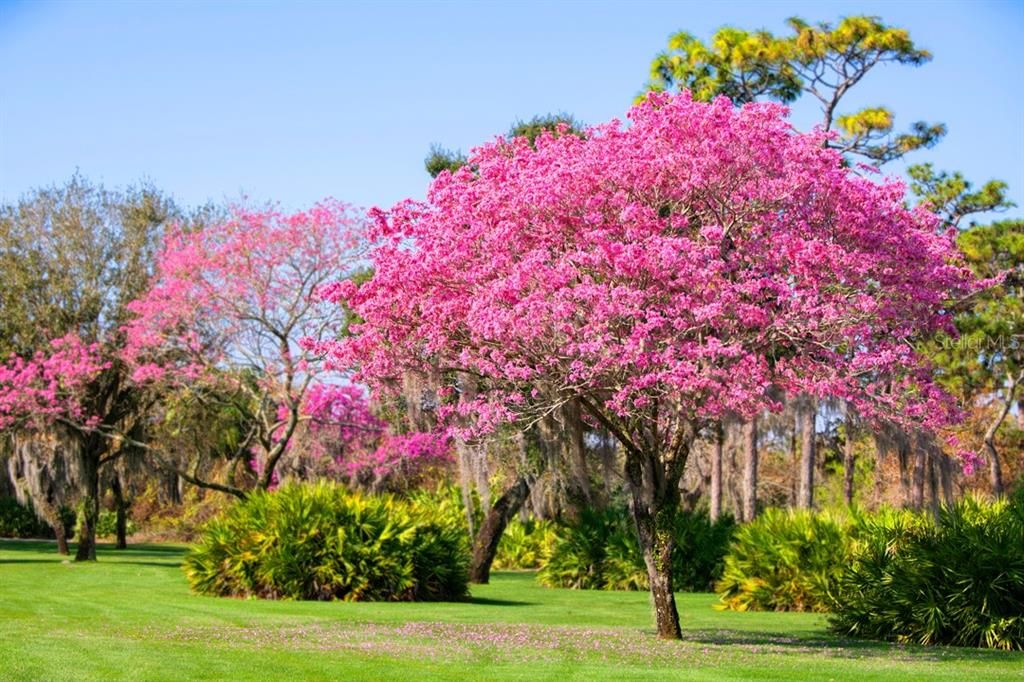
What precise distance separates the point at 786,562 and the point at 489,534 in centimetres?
757

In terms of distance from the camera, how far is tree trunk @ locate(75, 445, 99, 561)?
32.4m

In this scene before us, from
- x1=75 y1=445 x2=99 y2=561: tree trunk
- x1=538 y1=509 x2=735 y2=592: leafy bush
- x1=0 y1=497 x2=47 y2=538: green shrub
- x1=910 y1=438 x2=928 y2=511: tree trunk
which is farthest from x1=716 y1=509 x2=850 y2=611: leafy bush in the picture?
x1=0 y1=497 x2=47 y2=538: green shrub

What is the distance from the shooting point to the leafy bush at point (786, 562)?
72.2 ft

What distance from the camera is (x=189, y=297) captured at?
2812cm

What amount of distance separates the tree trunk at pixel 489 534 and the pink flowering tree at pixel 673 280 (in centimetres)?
1220

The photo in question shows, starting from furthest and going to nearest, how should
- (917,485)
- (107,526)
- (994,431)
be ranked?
1. (107,526)
2. (994,431)
3. (917,485)

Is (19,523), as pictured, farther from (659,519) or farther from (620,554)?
(659,519)

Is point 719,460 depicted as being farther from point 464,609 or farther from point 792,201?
point 792,201

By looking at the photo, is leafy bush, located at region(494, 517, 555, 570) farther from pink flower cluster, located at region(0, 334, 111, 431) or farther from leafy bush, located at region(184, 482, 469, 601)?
leafy bush, located at region(184, 482, 469, 601)

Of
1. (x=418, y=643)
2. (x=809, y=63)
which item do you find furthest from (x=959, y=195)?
(x=418, y=643)

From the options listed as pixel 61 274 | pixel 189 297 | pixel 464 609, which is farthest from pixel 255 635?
pixel 61 274

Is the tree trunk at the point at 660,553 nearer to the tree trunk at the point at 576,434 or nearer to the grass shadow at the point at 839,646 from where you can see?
the grass shadow at the point at 839,646

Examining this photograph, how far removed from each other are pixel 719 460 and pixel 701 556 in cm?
320

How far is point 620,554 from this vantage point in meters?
28.5
